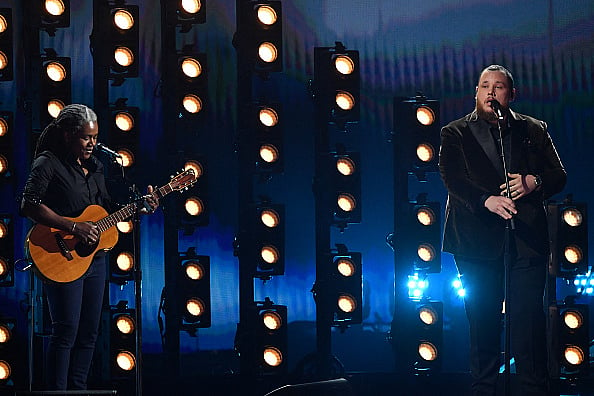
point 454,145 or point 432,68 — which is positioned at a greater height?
point 432,68

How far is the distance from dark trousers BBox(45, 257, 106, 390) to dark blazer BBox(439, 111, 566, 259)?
5.57 feet

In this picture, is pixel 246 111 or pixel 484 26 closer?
pixel 246 111

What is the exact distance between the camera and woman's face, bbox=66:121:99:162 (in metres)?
4.55

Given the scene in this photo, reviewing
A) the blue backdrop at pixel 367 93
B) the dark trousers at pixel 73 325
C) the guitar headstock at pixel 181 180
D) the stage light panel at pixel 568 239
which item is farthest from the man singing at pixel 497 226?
the blue backdrop at pixel 367 93

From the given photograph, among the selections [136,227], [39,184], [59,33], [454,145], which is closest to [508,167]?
[454,145]

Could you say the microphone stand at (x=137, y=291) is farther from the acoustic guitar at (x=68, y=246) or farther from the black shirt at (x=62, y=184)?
the black shirt at (x=62, y=184)

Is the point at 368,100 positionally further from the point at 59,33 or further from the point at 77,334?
the point at 77,334

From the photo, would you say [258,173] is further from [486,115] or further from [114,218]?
[486,115]

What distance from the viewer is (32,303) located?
552 centimetres

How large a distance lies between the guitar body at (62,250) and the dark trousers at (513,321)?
5.94 ft

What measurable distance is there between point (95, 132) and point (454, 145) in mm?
1708

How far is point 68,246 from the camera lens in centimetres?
462

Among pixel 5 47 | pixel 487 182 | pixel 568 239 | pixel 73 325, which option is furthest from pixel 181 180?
pixel 568 239

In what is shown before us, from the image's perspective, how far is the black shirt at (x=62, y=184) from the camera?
14.7ft
